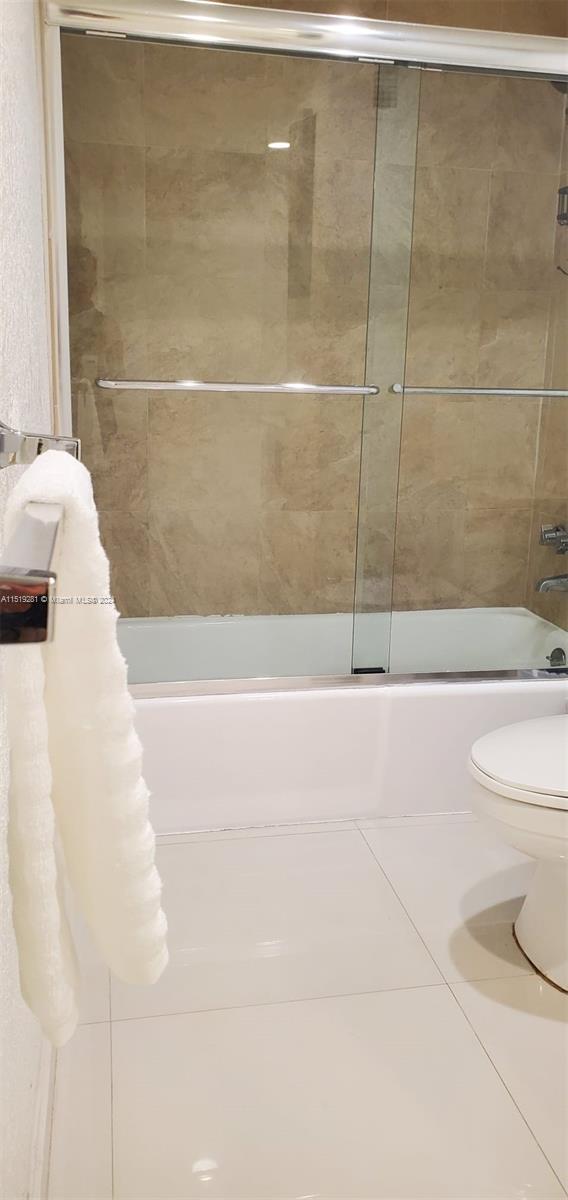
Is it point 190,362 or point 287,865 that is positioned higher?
point 190,362

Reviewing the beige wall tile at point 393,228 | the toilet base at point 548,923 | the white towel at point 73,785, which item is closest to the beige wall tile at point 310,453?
the beige wall tile at point 393,228

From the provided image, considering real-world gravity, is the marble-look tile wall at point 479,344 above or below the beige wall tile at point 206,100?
below

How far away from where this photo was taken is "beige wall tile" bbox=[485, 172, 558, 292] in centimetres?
223

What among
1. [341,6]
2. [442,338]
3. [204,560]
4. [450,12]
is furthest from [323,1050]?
[450,12]

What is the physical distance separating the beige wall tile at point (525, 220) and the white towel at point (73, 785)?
2.04m

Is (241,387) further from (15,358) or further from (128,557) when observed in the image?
(15,358)

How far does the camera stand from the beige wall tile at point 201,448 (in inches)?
85.4

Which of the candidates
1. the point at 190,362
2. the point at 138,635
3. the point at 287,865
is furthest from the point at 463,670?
the point at 190,362

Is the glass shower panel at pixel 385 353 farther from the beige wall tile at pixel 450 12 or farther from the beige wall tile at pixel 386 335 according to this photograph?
the beige wall tile at pixel 450 12

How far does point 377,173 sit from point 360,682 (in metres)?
1.10

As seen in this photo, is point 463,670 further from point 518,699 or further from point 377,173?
point 377,173

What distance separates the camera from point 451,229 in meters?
2.22

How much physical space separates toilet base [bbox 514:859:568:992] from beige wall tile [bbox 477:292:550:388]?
1.38 m

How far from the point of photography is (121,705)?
0.51m
